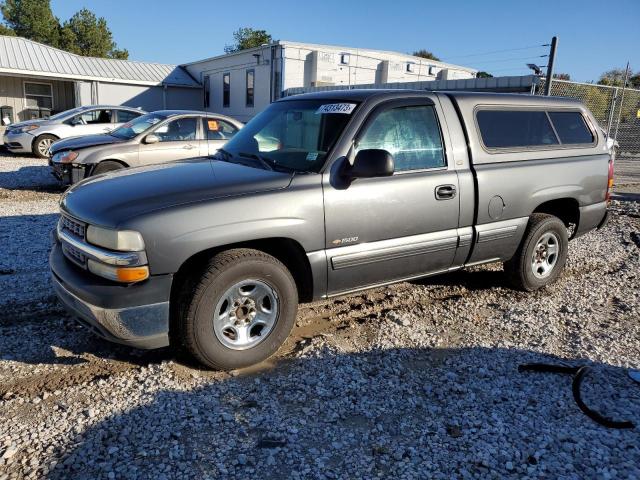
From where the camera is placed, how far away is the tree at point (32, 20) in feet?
186

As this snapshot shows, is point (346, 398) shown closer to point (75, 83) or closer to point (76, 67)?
point (75, 83)

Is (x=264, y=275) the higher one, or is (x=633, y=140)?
(x=633, y=140)

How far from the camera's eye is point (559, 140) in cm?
521

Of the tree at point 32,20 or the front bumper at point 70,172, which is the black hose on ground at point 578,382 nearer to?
the front bumper at point 70,172

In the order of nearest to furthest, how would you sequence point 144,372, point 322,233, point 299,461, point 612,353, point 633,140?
1. point 299,461
2. point 144,372
3. point 322,233
4. point 612,353
5. point 633,140

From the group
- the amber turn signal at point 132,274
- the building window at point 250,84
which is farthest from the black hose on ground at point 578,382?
the building window at point 250,84

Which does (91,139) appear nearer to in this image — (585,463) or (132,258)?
(132,258)

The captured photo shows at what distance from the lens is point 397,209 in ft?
13.1

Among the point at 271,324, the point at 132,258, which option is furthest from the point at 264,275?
the point at 132,258

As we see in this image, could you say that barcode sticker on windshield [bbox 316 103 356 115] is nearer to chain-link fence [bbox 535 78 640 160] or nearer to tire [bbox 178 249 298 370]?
tire [bbox 178 249 298 370]

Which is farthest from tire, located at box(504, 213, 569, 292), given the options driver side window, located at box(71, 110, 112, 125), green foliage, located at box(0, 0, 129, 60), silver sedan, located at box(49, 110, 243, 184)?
green foliage, located at box(0, 0, 129, 60)

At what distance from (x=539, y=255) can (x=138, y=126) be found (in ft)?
25.0

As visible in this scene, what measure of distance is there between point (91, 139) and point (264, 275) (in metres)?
7.50

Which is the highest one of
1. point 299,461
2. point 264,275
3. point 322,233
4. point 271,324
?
point 322,233
